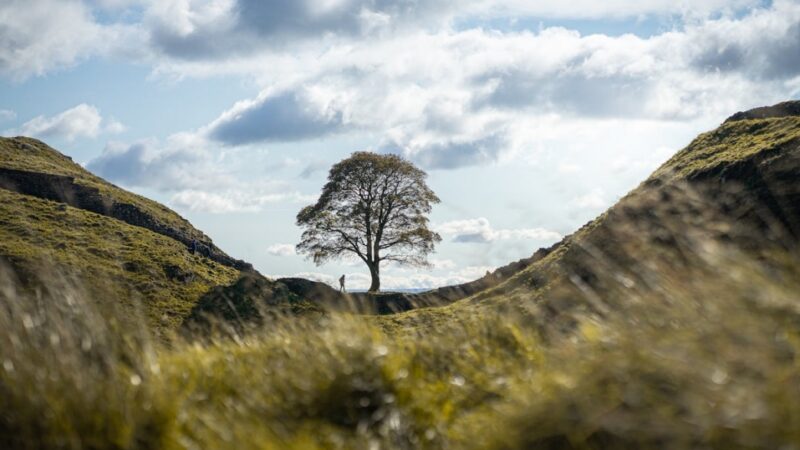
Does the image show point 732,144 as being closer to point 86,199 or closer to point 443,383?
point 443,383

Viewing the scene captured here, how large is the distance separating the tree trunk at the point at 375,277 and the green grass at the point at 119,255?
12.5 metres

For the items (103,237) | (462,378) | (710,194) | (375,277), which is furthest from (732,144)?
(462,378)

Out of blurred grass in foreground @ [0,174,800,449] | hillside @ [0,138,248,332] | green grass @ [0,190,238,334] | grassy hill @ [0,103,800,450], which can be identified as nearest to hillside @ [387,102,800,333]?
green grass @ [0,190,238,334]

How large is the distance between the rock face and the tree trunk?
38.1 feet

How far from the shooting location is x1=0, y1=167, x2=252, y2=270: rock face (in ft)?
208

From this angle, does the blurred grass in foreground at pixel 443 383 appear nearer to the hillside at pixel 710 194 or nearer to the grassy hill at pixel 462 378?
the grassy hill at pixel 462 378

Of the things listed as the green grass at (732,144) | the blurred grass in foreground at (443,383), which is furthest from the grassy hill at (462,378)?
the green grass at (732,144)

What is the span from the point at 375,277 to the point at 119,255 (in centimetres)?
2415

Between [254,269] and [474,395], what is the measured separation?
2419 inches

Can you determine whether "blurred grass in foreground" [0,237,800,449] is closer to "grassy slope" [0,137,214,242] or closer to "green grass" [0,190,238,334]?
"green grass" [0,190,238,334]

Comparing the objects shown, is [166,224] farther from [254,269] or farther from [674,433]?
[674,433]

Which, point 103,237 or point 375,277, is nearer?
point 103,237

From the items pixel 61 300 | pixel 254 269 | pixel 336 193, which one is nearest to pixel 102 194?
pixel 254 269

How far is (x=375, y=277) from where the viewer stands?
211 ft
